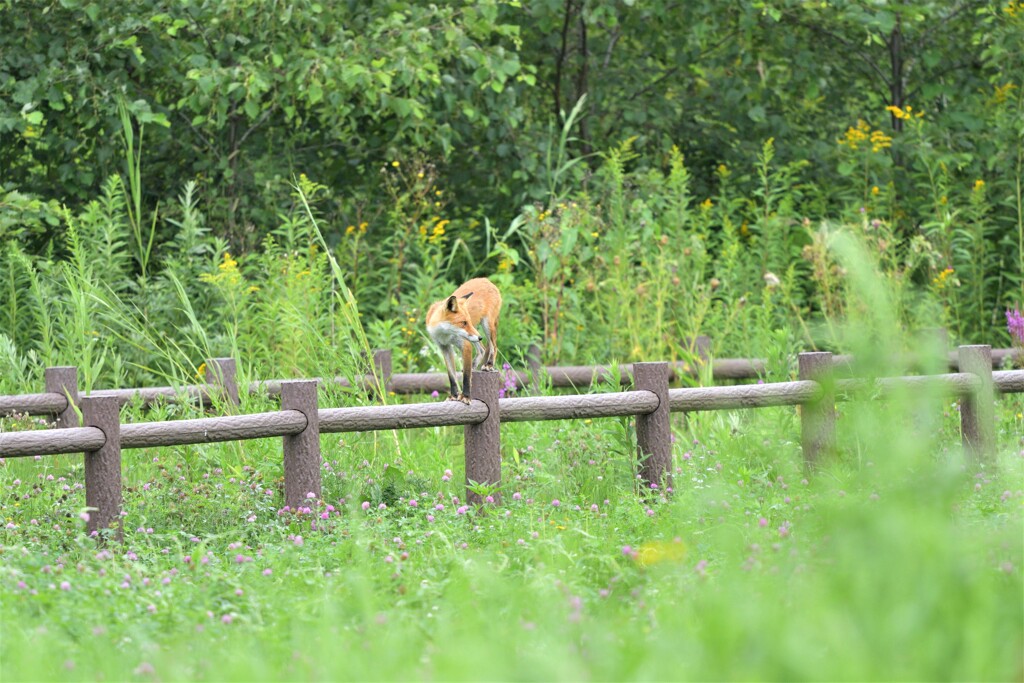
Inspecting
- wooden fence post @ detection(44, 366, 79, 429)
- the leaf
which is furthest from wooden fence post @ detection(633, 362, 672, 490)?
the leaf

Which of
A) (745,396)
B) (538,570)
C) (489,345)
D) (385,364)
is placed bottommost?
(538,570)

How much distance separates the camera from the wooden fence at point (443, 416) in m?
5.54

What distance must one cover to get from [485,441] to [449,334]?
560 mm

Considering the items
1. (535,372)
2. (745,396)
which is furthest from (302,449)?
(535,372)

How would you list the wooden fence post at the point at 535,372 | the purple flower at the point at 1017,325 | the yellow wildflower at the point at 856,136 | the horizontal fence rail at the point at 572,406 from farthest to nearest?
the yellow wildflower at the point at 856,136 < the purple flower at the point at 1017,325 < the wooden fence post at the point at 535,372 < the horizontal fence rail at the point at 572,406

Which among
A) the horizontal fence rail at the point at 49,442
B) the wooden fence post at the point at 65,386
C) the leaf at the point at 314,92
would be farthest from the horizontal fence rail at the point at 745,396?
the leaf at the point at 314,92

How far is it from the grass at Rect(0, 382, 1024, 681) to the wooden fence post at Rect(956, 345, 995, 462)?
2.73 feet

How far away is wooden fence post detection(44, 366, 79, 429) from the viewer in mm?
7156

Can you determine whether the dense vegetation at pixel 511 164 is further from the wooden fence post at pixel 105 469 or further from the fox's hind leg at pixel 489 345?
the wooden fence post at pixel 105 469

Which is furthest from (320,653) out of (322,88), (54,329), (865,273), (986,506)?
(322,88)

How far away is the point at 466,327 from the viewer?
6.07 meters

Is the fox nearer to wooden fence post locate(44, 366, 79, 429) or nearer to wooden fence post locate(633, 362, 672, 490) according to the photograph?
wooden fence post locate(633, 362, 672, 490)

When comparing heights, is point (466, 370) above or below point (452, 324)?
below

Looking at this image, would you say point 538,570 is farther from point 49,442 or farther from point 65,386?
point 65,386
